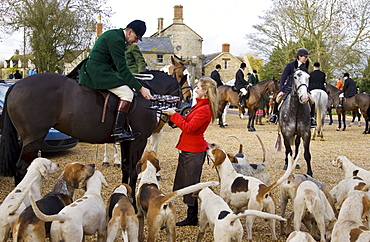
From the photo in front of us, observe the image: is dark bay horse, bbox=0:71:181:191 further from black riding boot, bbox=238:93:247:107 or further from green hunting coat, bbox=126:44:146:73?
black riding boot, bbox=238:93:247:107

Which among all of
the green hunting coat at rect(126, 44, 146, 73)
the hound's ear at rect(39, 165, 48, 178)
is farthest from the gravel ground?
the green hunting coat at rect(126, 44, 146, 73)

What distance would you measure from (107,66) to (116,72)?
0.52ft

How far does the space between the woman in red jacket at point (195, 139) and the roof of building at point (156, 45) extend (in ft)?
126

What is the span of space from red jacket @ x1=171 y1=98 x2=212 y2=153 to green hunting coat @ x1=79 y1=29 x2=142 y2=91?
937 millimetres

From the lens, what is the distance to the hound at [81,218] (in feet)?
11.6

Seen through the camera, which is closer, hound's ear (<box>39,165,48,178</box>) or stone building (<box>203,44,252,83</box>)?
hound's ear (<box>39,165,48,178</box>)

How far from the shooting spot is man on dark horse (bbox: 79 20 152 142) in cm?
536

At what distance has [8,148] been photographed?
5367 millimetres

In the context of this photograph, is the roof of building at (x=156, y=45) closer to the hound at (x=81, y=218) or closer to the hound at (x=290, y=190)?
the hound at (x=290, y=190)

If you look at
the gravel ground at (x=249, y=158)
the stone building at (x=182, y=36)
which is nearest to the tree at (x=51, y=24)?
the gravel ground at (x=249, y=158)

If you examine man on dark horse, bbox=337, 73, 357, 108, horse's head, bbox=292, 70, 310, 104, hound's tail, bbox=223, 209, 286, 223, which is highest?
man on dark horse, bbox=337, 73, 357, 108

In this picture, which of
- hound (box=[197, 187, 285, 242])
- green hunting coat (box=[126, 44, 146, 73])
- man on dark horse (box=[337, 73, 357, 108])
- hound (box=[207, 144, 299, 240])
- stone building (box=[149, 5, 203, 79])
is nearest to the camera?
hound (box=[197, 187, 285, 242])

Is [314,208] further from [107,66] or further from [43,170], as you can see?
[107,66]

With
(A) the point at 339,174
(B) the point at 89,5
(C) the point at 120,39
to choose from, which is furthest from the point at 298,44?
(C) the point at 120,39
